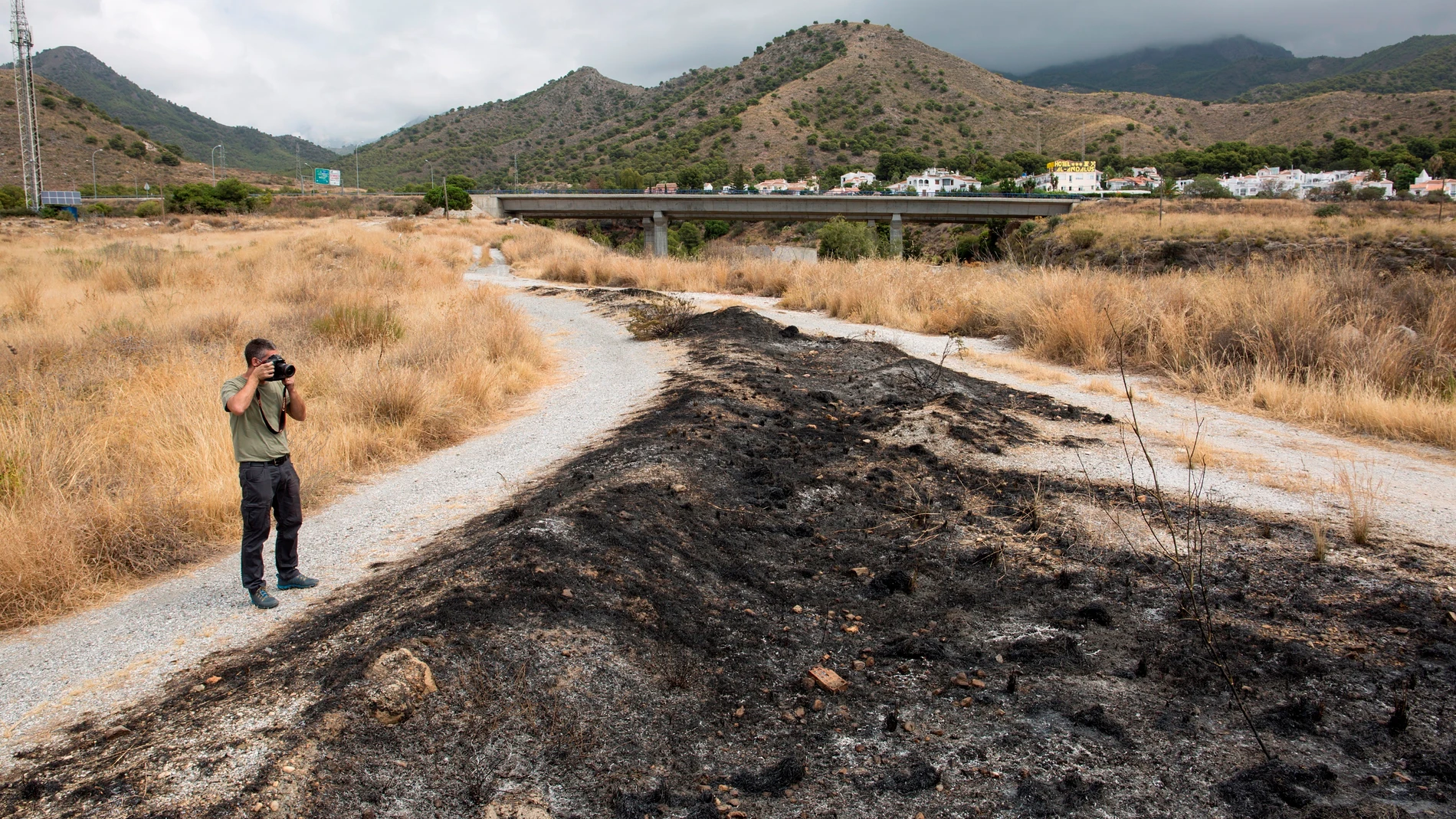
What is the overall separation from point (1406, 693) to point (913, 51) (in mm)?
163629

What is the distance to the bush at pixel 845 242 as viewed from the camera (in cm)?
3116

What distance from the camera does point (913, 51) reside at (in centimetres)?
14875

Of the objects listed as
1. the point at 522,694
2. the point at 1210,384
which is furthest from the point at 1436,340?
the point at 522,694

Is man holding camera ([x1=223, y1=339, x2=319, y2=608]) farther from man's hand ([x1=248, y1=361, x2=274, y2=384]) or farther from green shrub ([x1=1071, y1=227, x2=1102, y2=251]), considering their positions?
green shrub ([x1=1071, y1=227, x2=1102, y2=251])

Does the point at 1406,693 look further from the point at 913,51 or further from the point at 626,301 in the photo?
the point at 913,51

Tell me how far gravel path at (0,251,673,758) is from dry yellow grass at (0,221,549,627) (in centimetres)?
34

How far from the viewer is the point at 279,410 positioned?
461cm

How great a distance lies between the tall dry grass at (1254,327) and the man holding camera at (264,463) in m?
5.66

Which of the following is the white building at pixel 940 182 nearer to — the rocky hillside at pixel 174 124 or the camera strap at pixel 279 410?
the camera strap at pixel 279 410

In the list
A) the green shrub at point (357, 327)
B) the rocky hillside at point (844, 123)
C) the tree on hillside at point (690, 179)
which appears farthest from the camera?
the rocky hillside at point (844, 123)

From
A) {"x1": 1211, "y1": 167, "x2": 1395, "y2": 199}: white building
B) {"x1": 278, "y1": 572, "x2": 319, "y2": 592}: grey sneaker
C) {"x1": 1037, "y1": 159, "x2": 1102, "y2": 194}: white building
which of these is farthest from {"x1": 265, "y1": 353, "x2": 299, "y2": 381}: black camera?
{"x1": 1037, "y1": 159, "x2": 1102, "y2": 194}: white building

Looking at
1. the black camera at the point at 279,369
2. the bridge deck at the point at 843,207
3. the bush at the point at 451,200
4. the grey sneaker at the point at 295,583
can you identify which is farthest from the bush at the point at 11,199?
the grey sneaker at the point at 295,583

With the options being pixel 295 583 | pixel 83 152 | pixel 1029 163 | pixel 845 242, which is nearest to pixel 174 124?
pixel 83 152

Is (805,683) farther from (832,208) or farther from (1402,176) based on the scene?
(1402,176)
